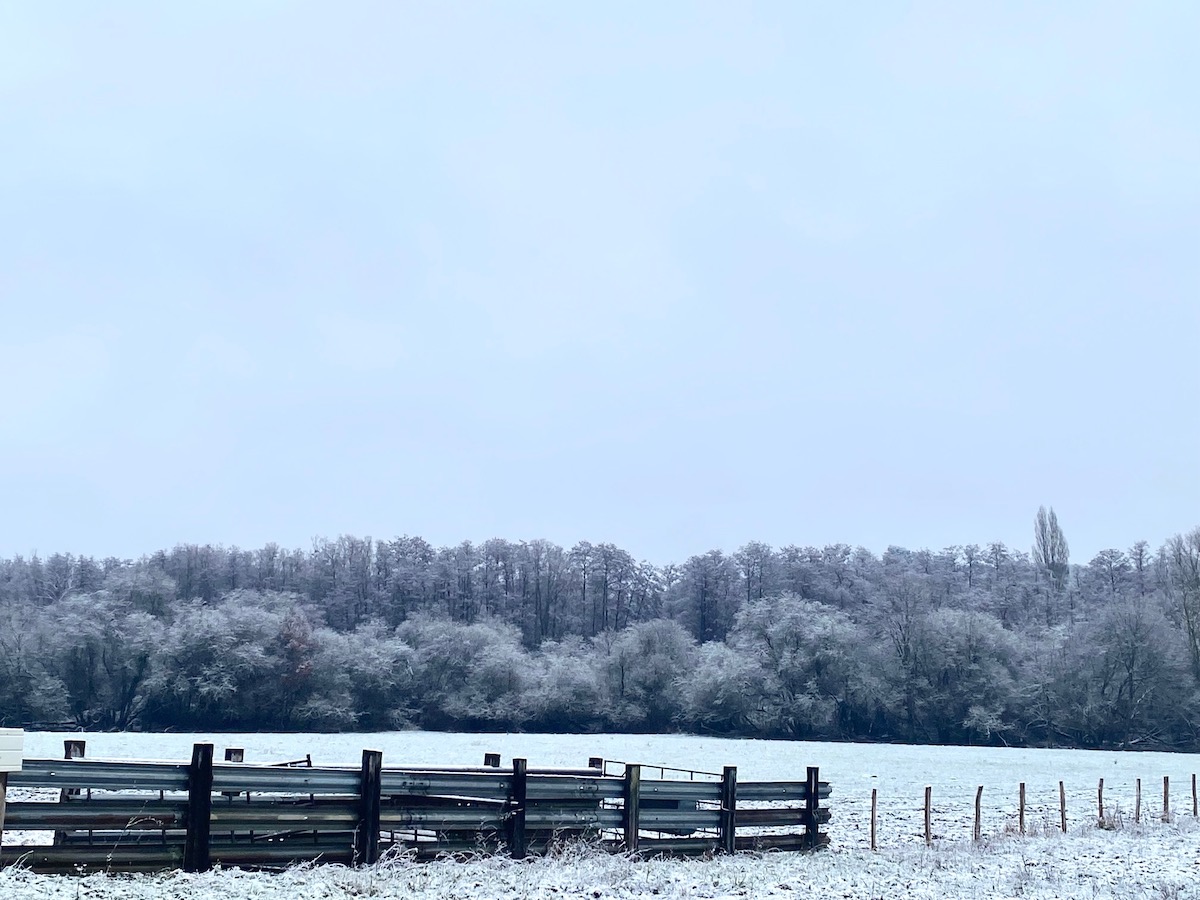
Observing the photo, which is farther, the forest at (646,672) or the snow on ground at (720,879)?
the forest at (646,672)

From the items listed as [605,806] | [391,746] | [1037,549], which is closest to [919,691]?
[391,746]

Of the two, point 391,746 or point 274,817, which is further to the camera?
point 391,746

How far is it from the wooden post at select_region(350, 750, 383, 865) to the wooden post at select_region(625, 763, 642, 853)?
4240 millimetres

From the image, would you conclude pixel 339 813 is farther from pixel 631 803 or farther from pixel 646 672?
pixel 646 672

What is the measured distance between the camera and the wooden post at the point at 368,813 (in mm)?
16250

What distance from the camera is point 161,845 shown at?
48.2 ft

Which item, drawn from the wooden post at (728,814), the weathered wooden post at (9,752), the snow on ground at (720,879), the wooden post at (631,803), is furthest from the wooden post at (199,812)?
the wooden post at (728,814)

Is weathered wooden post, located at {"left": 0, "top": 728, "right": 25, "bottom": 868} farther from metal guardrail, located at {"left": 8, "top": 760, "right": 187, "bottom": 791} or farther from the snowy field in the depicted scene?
metal guardrail, located at {"left": 8, "top": 760, "right": 187, "bottom": 791}

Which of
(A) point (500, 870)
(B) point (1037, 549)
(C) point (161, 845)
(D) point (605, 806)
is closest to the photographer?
(C) point (161, 845)

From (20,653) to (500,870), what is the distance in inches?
3800

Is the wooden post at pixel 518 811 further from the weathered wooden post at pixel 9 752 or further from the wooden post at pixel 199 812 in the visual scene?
Answer: the weathered wooden post at pixel 9 752

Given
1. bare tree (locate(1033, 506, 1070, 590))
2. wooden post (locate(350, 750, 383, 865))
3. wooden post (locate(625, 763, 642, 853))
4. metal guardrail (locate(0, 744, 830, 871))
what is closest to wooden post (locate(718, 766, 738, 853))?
metal guardrail (locate(0, 744, 830, 871))

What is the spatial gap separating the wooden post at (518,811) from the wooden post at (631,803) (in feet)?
5.92

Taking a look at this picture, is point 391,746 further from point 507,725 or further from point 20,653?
point 20,653
